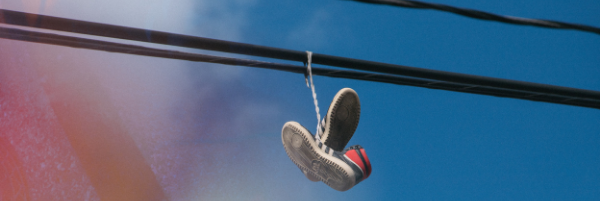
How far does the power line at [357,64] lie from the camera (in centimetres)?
219

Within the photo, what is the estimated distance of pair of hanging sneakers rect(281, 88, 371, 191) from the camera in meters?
2.87

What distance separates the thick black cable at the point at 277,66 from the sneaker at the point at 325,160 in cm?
55

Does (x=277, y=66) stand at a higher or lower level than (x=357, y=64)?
lower

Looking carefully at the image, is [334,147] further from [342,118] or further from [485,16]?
[485,16]

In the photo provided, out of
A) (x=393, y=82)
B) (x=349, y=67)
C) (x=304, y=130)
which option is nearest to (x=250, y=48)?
(x=349, y=67)

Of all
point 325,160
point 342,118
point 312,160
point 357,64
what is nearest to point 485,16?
point 357,64

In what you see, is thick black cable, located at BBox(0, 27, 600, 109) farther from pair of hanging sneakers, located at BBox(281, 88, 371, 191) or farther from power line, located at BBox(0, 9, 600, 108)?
pair of hanging sneakers, located at BBox(281, 88, 371, 191)

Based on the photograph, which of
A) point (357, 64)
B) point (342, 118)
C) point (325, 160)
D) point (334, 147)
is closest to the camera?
point (357, 64)

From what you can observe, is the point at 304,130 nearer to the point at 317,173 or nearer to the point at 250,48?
the point at 317,173

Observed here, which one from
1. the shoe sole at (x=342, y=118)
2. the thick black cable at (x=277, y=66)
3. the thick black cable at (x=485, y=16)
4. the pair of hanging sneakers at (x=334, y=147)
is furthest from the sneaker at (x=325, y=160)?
the thick black cable at (x=485, y=16)

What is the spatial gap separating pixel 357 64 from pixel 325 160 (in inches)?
29.7

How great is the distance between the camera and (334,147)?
3.19 meters

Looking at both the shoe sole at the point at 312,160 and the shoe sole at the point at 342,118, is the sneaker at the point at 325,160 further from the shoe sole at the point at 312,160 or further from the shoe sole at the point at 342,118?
the shoe sole at the point at 342,118

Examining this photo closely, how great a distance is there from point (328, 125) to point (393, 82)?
1.95 feet
